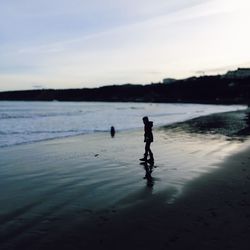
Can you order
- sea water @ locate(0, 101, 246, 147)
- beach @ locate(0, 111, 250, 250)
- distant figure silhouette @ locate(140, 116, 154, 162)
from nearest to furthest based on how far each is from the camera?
beach @ locate(0, 111, 250, 250)
distant figure silhouette @ locate(140, 116, 154, 162)
sea water @ locate(0, 101, 246, 147)

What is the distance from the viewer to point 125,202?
10750 millimetres

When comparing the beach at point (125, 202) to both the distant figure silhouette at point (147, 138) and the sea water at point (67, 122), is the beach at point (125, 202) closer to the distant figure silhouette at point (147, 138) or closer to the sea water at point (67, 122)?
the distant figure silhouette at point (147, 138)

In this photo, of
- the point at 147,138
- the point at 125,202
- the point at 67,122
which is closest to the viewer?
the point at 125,202

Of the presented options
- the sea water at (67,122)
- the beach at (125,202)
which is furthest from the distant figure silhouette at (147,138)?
the sea water at (67,122)

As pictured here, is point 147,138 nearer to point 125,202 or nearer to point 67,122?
point 125,202

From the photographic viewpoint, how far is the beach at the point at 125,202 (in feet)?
26.3

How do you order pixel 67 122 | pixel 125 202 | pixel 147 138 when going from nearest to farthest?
pixel 125 202
pixel 147 138
pixel 67 122

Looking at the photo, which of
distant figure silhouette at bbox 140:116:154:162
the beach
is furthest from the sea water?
the beach

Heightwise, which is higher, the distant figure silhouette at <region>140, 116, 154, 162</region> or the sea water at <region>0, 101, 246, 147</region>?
the distant figure silhouette at <region>140, 116, 154, 162</region>

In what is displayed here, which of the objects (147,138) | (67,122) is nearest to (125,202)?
(147,138)

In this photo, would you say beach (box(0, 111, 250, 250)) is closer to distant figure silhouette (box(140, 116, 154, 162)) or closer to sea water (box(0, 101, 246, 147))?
distant figure silhouette (box(140, 116, 154, 162))

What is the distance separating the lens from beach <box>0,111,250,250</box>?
26.3 ft

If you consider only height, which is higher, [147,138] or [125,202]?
[147,138]

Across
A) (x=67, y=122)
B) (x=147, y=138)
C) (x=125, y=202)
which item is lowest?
(x=67, y=122)
